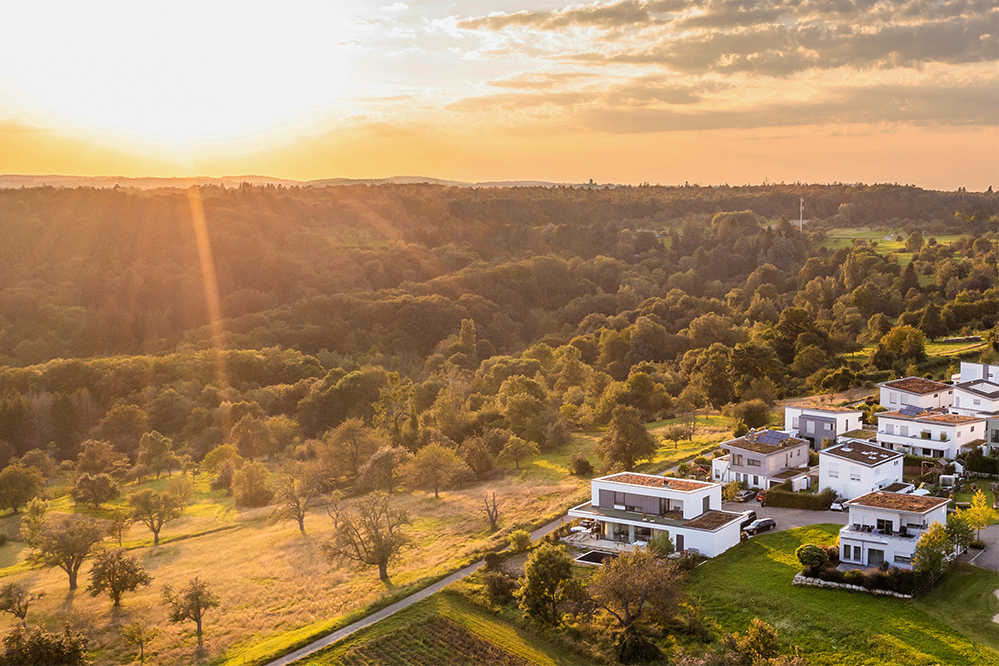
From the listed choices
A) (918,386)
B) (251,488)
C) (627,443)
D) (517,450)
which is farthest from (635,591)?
(251,488)

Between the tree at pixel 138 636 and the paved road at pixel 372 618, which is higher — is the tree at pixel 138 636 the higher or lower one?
the lower one

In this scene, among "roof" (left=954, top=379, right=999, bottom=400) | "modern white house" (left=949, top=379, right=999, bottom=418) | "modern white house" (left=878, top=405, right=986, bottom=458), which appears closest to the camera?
"modern white house" (left=878, top=405, right=986, bottom=458)

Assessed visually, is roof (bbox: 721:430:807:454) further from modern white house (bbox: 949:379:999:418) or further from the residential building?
modern white house (bbox: 949:379:999:418)

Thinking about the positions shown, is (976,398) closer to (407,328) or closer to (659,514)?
(659,514)

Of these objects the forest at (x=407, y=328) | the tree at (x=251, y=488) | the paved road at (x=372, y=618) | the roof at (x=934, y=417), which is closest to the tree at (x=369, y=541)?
the forest at (x=407, y=328)

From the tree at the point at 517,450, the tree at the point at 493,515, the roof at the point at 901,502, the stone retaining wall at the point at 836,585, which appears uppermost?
the roof at the point at 901,502

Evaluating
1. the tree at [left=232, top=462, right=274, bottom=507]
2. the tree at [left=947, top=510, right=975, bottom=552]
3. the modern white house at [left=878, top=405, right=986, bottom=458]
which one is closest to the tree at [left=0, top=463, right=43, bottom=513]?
the tree at [left=232, top=462, right=274, bottom=507]

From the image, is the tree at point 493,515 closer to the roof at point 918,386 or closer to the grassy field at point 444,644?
the grassy field at point 444,644
